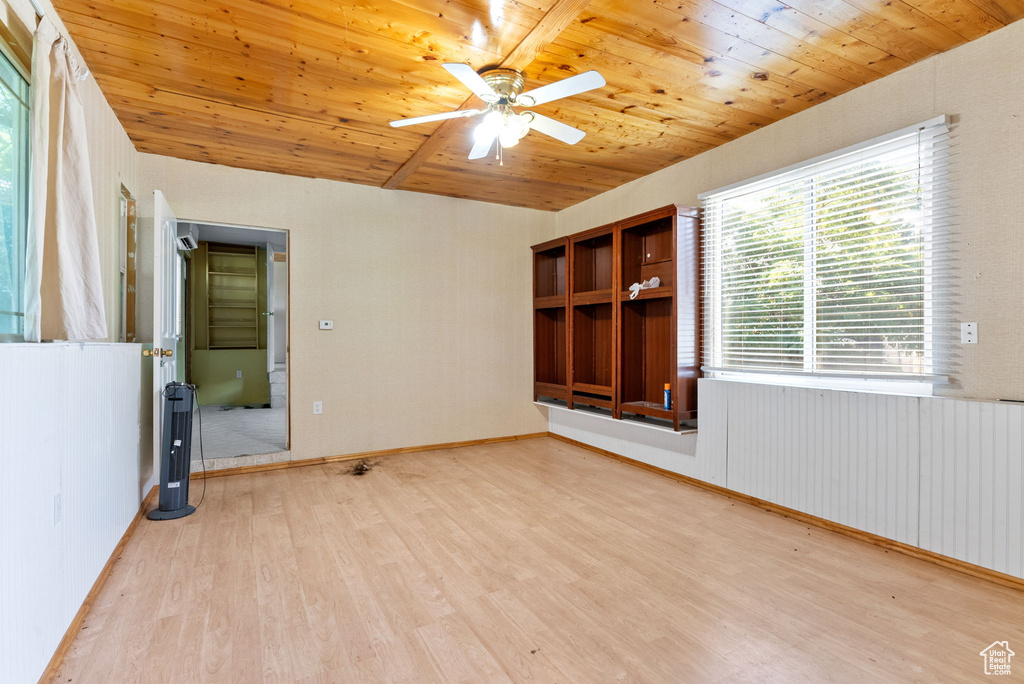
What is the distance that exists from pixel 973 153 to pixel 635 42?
5.47ft

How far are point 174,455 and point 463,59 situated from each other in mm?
2801

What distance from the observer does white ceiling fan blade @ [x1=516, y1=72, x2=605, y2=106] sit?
6.86 feet

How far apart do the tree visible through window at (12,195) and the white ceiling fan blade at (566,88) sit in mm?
1916

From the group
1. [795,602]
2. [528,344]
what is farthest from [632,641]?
[528,344]

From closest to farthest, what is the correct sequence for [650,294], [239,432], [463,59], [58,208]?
[58,208]
[463,59]
[650,294]
[239,432]

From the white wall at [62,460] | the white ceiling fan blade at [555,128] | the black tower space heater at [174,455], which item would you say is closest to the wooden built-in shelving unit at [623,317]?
the white ceiling fan blade at [555,128]

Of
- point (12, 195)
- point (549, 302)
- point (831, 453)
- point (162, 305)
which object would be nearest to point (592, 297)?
point (549, 302)

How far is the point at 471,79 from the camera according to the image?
2.18m

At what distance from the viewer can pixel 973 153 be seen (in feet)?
7.92

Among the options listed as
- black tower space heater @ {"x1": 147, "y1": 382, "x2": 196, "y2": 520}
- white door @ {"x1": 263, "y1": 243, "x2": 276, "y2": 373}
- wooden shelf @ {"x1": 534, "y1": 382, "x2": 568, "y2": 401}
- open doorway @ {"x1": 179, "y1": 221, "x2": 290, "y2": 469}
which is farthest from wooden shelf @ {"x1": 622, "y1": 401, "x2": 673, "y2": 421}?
white door @ {"x1": 263, "y1": 243, "x2": 276, "y2": 373}

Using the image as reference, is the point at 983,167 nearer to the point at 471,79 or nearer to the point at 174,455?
the point at 471,79

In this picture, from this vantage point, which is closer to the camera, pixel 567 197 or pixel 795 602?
pixel 795 602

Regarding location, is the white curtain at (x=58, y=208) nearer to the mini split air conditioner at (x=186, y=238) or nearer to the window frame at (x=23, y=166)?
the window frame at (x=23, y=166)

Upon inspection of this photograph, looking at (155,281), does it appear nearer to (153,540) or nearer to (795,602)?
(153,540)
